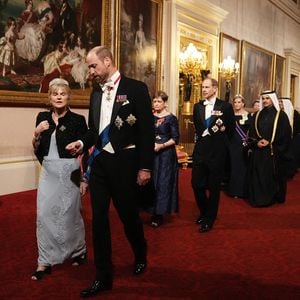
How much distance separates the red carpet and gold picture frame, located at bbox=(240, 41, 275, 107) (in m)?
9.49

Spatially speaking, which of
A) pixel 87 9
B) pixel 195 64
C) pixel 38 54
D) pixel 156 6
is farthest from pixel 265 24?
pixel 38 54

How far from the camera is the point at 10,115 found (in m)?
7.12

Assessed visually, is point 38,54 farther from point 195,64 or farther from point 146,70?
point 195,64

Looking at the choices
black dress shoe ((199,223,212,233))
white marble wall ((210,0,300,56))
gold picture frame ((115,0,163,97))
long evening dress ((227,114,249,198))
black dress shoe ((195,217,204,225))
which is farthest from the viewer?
white marble wall ((210,0,300,56))

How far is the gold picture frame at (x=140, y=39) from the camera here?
9.12 meters

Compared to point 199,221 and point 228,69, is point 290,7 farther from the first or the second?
point 199,221

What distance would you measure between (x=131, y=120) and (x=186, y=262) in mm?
1484

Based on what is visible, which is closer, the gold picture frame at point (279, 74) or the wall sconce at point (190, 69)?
the wall sconce at point (190, 69)

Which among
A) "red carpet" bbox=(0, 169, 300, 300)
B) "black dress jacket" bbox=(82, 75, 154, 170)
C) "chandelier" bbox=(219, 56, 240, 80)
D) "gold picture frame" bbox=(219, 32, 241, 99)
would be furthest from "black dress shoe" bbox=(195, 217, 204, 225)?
"gold picture frame" bbox=(219, 32, 241, 99)

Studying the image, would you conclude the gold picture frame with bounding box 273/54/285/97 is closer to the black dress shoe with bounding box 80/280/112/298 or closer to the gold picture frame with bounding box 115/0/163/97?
the gold picture frame with bounding box 115/0/163/97

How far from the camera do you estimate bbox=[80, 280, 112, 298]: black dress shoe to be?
307cm

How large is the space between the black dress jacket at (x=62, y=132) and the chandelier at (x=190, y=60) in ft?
26.3

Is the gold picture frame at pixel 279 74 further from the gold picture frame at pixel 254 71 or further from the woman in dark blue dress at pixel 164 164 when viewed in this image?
the woman in dark blue dress at pixel 164 164

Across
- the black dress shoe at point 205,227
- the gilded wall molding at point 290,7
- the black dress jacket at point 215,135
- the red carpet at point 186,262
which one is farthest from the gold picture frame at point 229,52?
the black dress shoe at point 205,227
